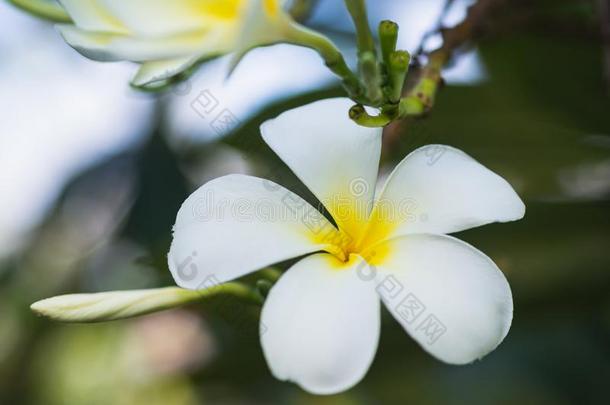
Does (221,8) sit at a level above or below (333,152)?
above

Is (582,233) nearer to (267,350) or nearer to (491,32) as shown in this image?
(491,32)

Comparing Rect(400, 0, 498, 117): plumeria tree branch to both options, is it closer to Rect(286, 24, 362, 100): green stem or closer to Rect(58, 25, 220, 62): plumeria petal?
Rect(286, 24, 362, 100): green stem

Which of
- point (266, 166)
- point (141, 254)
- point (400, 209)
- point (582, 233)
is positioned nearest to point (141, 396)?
point (141, 254)

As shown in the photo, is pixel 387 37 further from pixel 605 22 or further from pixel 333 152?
pixel 605 22

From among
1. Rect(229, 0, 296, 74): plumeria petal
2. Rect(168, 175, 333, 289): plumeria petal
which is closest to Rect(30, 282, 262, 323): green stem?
Rect(168, 175, 333, 289): plumeria petal

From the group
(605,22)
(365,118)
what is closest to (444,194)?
→ (365,118)

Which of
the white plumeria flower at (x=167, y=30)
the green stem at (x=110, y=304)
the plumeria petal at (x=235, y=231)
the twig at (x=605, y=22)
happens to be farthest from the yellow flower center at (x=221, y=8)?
the twig at (x=605, y=22)
